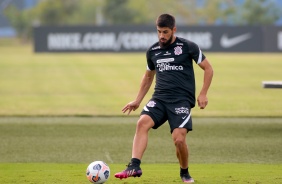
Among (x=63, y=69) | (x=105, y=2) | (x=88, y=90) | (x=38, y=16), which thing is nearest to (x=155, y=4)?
(x=105, y=2)

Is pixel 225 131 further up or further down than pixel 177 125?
further down

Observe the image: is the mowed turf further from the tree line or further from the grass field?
the tree line

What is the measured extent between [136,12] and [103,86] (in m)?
48.2

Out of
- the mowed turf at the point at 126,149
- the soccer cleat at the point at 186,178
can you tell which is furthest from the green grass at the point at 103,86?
the soccer cleat at the point at 186,178

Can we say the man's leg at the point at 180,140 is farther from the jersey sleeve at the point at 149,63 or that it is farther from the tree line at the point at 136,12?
the tree line at the point at 136,12

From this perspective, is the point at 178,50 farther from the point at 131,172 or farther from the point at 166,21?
the point at 131,172

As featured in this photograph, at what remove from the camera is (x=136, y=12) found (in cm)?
7625

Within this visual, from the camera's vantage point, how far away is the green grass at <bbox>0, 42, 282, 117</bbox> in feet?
70.4

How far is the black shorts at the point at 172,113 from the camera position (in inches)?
397

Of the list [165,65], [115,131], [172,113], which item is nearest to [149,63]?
[165,65]

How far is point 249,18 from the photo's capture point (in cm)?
7131

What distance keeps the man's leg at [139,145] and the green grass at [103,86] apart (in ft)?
33.1

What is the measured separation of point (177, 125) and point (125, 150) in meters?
4.18

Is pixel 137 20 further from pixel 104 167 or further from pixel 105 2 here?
pixel 104 167
